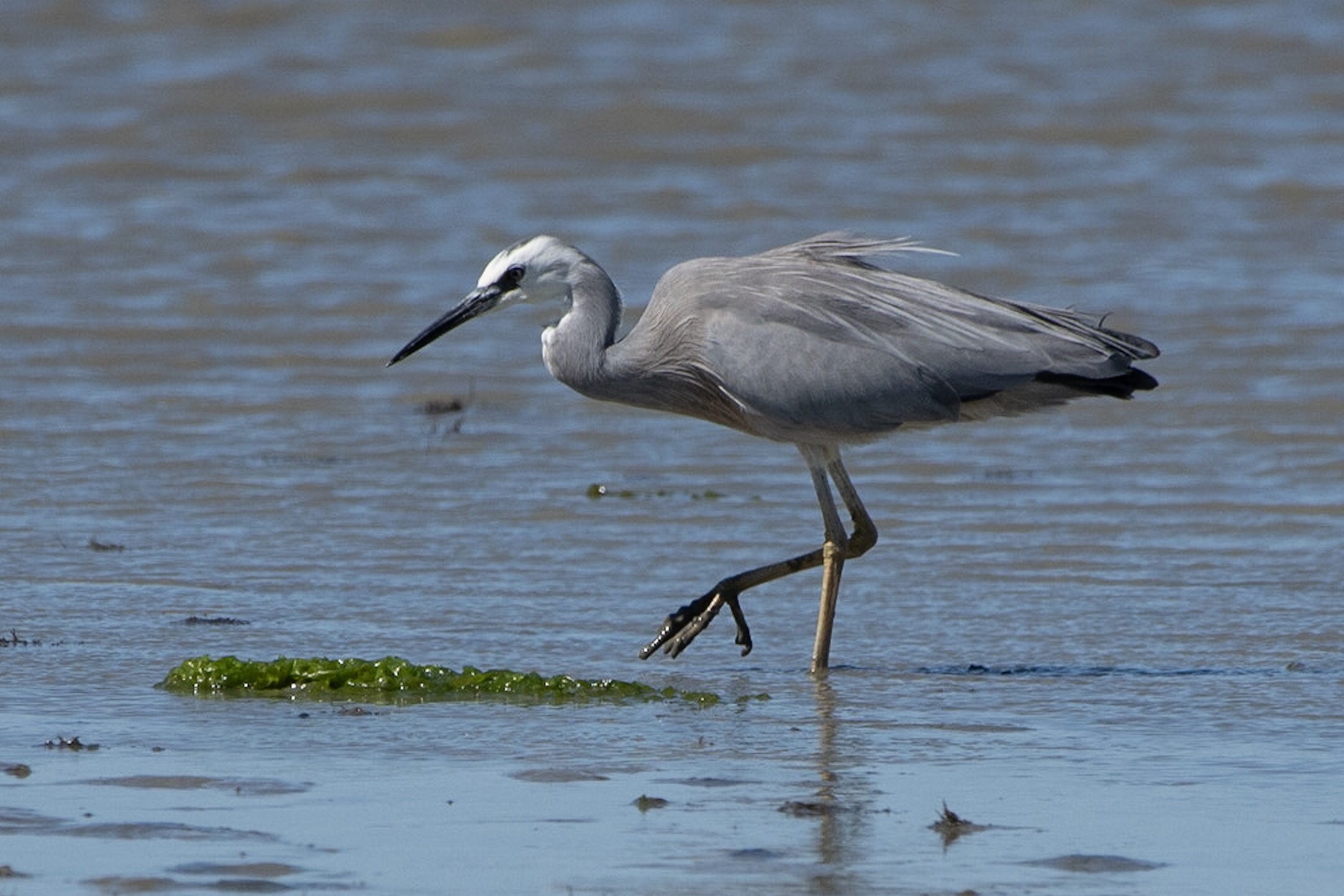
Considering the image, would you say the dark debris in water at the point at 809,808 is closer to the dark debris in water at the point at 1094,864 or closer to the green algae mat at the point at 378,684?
the dark debris in water at the point at 1094,864

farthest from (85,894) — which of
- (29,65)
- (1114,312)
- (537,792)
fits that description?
(29,65)

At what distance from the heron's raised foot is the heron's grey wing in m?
0.60

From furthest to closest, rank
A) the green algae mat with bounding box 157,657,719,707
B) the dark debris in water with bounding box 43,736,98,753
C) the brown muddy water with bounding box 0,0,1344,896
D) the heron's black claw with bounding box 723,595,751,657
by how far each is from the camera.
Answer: the heron's black claw with bounding box 723,595,751,657
the green algae mat with bounding box 157,657,719,707
the dark debris in water with bounding box 43,736,98,753
the brown muddy water with bounding box 0,0,1344,896

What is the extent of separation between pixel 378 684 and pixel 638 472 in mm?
3751

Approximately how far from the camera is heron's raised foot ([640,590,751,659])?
6.94 meters

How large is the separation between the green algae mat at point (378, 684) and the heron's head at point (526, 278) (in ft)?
5.17

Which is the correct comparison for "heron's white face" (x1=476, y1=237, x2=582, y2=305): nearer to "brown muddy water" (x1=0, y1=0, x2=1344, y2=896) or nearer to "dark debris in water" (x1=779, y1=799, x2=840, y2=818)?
"brown muddy water" (x1=0, y1=0, x2=1344, y2=896)

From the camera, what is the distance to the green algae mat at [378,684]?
20.3ft

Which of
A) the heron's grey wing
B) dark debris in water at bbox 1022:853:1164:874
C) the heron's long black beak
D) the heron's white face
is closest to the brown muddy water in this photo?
dark debris in water at bbox 1022:853:1164:874

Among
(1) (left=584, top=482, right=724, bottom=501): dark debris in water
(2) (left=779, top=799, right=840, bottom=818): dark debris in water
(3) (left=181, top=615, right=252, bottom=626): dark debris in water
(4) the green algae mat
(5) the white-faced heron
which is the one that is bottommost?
(2) (left=779, top=799, right=840, bottom=818): dark debris in water

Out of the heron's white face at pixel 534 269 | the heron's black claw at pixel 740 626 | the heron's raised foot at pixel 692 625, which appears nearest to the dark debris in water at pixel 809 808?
the heron's raised foot at pixel 692 625

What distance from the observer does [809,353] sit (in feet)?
23.7

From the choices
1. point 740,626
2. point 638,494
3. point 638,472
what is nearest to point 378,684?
point 740,626

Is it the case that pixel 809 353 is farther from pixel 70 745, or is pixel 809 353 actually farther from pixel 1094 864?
pixel 1094 864
